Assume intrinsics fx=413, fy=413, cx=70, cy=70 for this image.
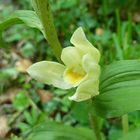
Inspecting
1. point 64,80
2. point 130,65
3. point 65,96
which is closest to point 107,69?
point 130,65

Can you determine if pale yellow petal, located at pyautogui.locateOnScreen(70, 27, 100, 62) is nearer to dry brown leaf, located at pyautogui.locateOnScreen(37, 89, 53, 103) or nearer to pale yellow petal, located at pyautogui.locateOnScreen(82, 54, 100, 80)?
pale yellow petal, located at pyautogui.locateOnScreen(82, 54, 100, 80)

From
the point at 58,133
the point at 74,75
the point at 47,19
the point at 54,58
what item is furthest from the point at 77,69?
the point at 54,58

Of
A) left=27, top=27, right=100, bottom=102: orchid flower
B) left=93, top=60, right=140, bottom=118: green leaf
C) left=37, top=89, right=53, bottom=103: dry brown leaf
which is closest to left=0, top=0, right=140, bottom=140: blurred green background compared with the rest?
left=37, top=89, right=53, bottom=103: dry brown leaf

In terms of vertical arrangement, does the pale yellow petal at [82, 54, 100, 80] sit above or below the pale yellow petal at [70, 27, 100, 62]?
below

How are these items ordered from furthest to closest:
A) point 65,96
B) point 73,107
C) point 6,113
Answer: point 6,113, point 65,96, point 73,107

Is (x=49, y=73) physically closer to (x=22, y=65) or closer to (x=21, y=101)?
(x=21, y=101)

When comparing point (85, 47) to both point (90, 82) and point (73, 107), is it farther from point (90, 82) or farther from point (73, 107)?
point (73, 107)

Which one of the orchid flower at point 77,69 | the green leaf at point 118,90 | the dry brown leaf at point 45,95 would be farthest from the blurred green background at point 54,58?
the orchid flower at point 77,69
